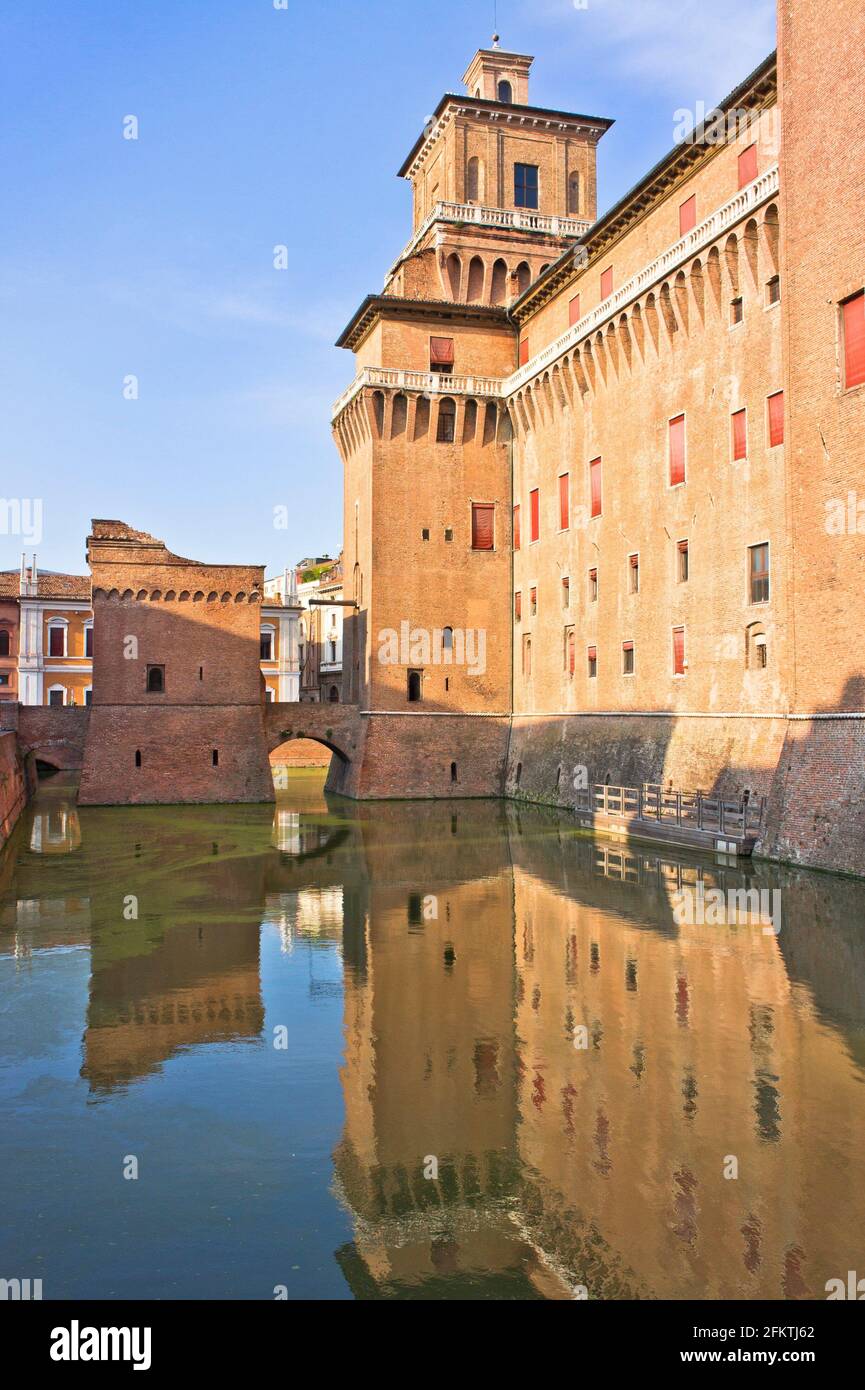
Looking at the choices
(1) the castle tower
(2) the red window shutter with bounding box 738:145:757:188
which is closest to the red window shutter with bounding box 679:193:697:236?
(2) the red window shutter with bounding box 738:145:757:188

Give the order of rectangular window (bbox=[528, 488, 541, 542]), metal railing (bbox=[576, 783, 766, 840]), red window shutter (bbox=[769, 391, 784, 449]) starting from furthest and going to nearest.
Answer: rectangular window (bbox=[528, 488, 541, 542])
red window shutter (bbox=[769, 391, 784, 449])
metal railing (bbox=[576, 783, 766, 840])

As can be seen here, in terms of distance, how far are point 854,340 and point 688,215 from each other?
10335mm

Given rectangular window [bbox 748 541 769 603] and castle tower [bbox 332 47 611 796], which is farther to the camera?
castle tower [bbox 332 47 611 796]

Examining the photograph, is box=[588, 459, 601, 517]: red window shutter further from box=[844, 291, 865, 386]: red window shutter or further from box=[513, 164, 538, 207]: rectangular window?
box=[513, 164, 538, 207]: rectangular window

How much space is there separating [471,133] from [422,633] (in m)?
18.4

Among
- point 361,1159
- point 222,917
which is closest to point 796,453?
point 222,917

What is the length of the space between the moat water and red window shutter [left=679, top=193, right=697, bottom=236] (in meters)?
16.9

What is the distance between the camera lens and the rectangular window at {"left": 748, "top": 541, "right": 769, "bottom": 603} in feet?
78.3

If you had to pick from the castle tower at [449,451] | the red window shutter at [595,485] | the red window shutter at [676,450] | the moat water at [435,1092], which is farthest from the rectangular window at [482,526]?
the moat water at [435,1092]

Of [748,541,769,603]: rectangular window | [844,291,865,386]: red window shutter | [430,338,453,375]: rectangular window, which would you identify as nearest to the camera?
[844,291,865,386]: red window shutter

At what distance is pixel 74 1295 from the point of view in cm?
618

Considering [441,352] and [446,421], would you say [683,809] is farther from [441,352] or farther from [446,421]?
[441,352]

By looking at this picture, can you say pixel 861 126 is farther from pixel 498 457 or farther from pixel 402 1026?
pixel 498 457

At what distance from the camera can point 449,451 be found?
3809 cm
